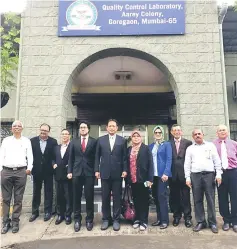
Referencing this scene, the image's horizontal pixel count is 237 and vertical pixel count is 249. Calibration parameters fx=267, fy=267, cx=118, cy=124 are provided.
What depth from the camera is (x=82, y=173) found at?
15.0 feet

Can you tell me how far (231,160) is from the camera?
4.52 metres

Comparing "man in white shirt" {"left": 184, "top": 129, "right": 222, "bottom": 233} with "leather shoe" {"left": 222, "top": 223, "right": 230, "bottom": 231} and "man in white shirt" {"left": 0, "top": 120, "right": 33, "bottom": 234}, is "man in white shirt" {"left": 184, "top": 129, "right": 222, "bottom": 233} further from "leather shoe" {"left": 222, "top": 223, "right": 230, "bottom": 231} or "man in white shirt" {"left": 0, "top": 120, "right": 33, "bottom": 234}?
"man in white shirt" {"left": 0, "top": 120, "right": 33, "bottom": 234}

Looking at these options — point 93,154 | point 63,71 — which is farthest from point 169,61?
point 93,154

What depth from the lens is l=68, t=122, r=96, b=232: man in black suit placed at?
180 inches

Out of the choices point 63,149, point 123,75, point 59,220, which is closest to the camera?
point 59,220

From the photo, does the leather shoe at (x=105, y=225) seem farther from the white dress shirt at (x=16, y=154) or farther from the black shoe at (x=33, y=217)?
the white dress shirt at (x=16, y=154)

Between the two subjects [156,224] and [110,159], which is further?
[156,224]

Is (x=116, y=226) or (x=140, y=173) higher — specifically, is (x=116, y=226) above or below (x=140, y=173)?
below

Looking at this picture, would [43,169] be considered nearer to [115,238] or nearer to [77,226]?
[77,226]

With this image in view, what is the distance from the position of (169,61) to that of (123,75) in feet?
9.57

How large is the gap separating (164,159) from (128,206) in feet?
3.40

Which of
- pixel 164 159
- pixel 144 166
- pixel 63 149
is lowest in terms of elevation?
pixel 144 166

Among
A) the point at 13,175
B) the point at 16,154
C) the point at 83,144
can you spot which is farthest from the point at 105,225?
the point at 16,154

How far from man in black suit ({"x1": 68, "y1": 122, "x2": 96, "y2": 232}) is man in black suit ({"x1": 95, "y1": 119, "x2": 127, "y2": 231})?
16 cm
